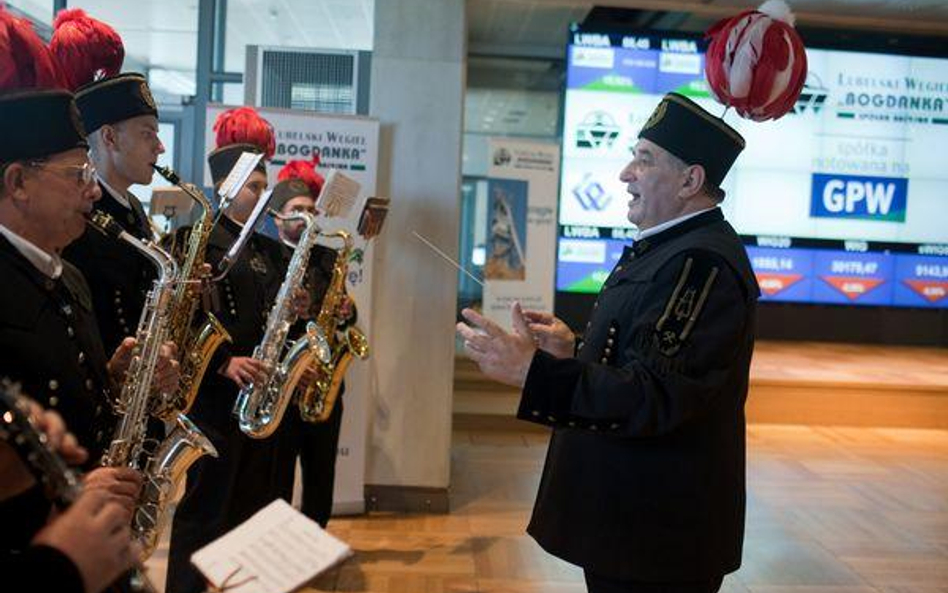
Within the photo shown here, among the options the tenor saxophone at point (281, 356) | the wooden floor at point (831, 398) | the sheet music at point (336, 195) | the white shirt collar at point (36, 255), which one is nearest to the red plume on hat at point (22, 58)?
the white shirt collar at point (36, 255)

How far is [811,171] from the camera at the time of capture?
7.71 meters

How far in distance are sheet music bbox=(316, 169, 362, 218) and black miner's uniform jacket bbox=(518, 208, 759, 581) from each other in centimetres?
210

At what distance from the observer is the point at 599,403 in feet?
5.56

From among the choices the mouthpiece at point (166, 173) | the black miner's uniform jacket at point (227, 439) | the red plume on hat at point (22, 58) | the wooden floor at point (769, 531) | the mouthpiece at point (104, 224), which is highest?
the red plume on hat at point (22, 58)

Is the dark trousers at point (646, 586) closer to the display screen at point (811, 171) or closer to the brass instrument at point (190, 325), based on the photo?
the brass instrument at point (190, 325)

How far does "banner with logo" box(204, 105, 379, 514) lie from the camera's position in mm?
4309

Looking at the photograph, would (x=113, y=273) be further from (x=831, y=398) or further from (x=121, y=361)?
(x=831, y=398)

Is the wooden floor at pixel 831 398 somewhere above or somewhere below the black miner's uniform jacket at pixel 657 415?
below

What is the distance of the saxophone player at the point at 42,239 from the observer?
1.41 meters

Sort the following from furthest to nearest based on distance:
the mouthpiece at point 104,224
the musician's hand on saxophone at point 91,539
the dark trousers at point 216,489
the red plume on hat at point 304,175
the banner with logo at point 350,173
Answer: the banner with logo at point 350,173 < the red plume on hat at point 304,175 < the dark trousers at point 216,489 < the mouthpiece at point 104,224 < the musician's hand on saxophone at point 91,539

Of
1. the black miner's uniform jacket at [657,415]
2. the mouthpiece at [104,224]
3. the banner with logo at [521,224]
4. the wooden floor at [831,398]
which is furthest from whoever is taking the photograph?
the wooden floor at [831,398]

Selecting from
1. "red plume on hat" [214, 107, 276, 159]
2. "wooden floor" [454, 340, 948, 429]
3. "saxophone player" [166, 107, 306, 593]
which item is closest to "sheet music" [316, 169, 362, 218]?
"red plume on hat" [214, 107, 276, 159]

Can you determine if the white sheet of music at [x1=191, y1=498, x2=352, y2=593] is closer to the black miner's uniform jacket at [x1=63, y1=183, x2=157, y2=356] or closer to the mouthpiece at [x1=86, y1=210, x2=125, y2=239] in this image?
the mouthpiece at [x1=86, y1=210, x2=125, y2=239]

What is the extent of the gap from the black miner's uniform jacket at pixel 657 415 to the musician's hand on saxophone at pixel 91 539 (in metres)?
0.83
